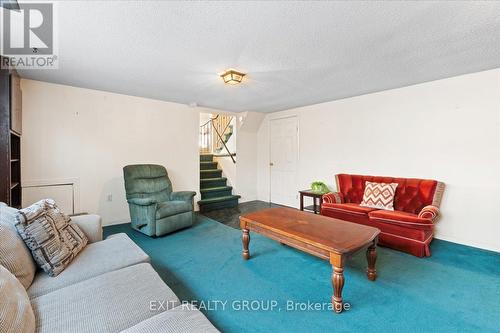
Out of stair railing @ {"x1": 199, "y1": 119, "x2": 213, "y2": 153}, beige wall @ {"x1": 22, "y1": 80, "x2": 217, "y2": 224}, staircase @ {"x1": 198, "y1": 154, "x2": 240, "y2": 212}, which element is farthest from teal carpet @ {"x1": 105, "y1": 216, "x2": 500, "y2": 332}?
stair railing @ {"x1": 199, "y1": 119, "x2": 213, "y2": 153}

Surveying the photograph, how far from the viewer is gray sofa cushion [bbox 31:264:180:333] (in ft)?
3.67

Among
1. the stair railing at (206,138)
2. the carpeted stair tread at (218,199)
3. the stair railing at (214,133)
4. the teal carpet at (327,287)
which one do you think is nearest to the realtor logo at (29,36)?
the teal carpet at (327,287)

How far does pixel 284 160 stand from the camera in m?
5.39

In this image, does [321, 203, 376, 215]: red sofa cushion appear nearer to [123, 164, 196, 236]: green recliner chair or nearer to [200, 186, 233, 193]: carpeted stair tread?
[123, 164, 196, 236]: green recliner chair

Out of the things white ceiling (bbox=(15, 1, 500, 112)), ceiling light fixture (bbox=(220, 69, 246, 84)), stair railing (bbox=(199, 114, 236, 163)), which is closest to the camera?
white ceiling (bbox=(15, 1, 500, 112))

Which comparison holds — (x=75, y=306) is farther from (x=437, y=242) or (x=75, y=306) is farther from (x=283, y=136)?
(x=283, y=136)

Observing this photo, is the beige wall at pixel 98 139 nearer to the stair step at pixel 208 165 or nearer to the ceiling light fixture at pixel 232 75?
the stair step at pixel 208 165

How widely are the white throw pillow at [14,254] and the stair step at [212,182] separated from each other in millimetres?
3764

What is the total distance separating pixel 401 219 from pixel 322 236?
1.38m

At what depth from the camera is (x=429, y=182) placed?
3.16m

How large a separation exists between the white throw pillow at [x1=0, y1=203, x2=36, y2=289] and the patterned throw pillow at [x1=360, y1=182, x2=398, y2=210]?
12.1 ft

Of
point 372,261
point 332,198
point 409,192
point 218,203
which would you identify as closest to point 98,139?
point 218,203

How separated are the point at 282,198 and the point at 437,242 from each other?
2944 millimetres

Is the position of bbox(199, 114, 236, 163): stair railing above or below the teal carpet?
above
